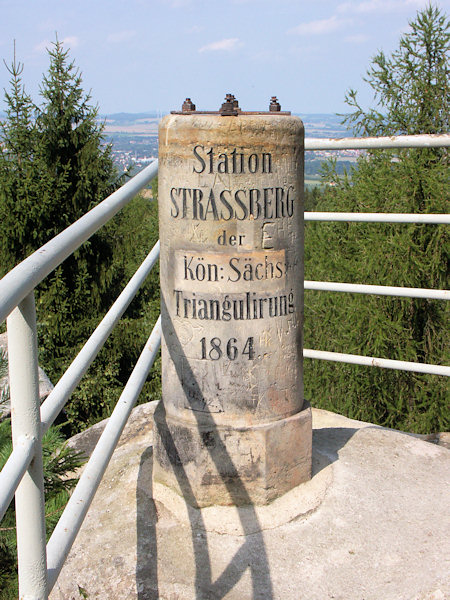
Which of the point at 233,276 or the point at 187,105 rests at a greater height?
the point at 187,105

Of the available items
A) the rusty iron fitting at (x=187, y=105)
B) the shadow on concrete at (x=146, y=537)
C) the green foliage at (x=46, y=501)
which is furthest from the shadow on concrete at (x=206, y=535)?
the rusty iron fitting at (x=187, y=105)

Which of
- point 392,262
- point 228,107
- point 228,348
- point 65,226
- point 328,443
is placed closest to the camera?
point 228,107

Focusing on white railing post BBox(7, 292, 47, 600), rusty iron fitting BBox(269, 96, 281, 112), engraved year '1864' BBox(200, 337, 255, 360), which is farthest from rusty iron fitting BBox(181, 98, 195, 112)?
white railing post BBox(7, 292, 47, 600)

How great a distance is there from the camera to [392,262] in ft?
38.6

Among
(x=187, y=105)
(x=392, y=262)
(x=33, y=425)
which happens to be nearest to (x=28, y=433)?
(x=33, y=425)

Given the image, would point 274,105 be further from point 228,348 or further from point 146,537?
point 146,537

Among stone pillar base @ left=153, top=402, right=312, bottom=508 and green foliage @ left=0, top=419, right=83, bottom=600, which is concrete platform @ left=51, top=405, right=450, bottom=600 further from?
green foliage @ left=0, top=419, right=83, bottom=600

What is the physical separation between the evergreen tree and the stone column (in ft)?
25.9

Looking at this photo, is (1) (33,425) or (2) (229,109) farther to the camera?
(2) (229,109)

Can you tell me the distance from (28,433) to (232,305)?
1.31 metres

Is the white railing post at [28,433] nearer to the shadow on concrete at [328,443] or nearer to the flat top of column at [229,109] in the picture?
the flat top of column at [229,109]

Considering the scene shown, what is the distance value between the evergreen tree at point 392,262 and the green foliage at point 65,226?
5183mm

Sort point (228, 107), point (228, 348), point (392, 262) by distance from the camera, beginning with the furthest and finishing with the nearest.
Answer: point (392, 262) < point (228, 348) < point (228, 107)

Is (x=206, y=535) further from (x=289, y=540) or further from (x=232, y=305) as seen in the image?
(x=232, y=305)
